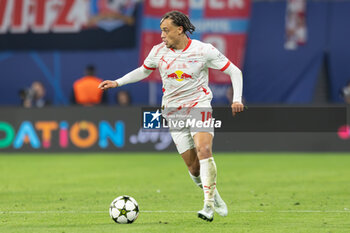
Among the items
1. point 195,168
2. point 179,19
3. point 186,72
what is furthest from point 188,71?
point 195,168

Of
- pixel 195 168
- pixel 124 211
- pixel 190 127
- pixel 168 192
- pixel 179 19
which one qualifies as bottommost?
pixel 168 192

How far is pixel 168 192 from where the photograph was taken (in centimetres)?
1198

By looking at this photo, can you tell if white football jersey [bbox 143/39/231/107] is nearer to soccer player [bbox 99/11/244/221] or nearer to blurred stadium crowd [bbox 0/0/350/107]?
soccer player [bbox 99/11/244/221]

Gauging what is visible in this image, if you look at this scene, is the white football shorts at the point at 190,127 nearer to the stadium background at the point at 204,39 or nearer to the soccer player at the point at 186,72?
the soccer player at the point at 186,72

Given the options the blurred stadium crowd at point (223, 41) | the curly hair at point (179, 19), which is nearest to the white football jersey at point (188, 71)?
the curly hair at point (179, 19)

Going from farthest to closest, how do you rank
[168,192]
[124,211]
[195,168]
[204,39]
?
[204,39] → [168,192] → [195,168] → [124,211]

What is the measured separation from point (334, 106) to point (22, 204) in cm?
1072

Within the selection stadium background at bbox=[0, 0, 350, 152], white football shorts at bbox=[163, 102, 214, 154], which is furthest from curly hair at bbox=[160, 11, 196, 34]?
stadium background at bbox=[0, 0, 350, 152]

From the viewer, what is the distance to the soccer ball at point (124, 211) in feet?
28.2

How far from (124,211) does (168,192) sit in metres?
3.42

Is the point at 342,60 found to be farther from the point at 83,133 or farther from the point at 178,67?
the point at 178,67

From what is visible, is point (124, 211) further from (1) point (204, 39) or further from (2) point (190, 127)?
(1) point (204, 39)

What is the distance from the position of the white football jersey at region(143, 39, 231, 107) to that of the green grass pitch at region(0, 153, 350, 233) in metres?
1.29

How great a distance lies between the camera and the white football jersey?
8852 mm
